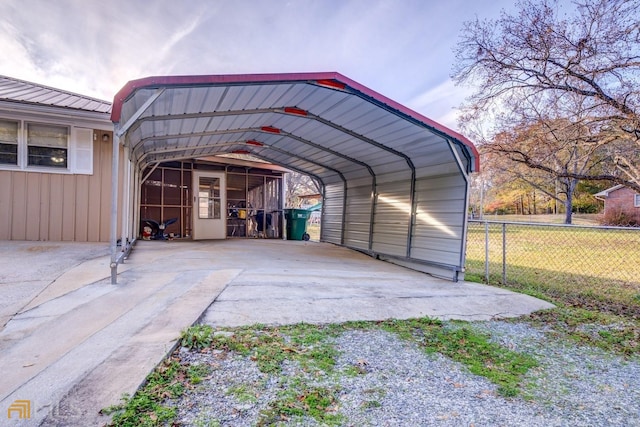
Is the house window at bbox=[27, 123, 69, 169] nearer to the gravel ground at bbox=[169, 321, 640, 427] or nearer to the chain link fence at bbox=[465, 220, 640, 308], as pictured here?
the gravel ground at bbox=[169, 321, 640, 427]

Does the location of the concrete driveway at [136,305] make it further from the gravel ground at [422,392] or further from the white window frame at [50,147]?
the white window frame at [50,147]

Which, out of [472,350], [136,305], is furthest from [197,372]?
[472,350]

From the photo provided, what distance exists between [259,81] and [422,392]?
373 cm

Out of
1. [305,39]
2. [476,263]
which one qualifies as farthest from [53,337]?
[305,39]

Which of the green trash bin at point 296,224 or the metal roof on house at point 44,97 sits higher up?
the metal roof on house at point 44,97

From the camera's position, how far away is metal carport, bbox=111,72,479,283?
172 inches

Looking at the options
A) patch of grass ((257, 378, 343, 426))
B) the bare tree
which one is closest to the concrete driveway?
patch of grass ((257, 378, 343, 426))

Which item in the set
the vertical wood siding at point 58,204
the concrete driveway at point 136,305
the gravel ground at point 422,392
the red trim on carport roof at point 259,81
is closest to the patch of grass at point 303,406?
the gravel ground at point 422,392

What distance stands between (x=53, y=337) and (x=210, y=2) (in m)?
9.35

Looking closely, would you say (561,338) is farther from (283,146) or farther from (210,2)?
(210,2)

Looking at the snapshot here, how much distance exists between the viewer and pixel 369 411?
73.5 inches

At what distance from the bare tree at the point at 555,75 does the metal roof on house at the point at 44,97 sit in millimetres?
7861

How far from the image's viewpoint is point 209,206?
1085cm

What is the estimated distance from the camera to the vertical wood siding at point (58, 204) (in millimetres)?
Result: 6023
